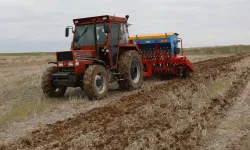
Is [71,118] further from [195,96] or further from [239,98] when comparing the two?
[239,98]

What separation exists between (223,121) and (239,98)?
7.82ft

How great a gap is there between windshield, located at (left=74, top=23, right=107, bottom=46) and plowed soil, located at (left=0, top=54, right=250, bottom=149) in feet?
6.79

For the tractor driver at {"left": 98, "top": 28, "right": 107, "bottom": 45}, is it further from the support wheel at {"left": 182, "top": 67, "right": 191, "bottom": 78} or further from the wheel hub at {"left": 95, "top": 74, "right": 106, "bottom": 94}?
the support wheel at {"left": 182, "top": 67, "right": 191, "bottom": 78}

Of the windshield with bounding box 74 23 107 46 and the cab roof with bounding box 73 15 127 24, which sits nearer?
the cab roof with bounding box 73 15 127 24

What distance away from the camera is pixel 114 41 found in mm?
10625

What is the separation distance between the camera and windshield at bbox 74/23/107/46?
10391 mm

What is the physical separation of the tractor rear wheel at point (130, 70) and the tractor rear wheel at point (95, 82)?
86 centimetres

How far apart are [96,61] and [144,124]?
4039 millimetres

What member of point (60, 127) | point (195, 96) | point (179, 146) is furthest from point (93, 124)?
point (195, 96)

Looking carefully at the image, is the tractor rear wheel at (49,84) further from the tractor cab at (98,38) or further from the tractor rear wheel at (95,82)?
the tractor rear wheel at (95,82)

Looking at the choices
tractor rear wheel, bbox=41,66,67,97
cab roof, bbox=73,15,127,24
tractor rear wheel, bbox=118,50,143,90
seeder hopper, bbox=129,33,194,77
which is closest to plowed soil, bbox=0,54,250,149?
tractor rear wheel, bbox=118,50,143,90

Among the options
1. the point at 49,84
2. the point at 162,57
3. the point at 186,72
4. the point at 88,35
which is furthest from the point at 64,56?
the point at 186,72

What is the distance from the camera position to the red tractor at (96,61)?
31.1ft

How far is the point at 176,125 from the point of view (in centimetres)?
640
